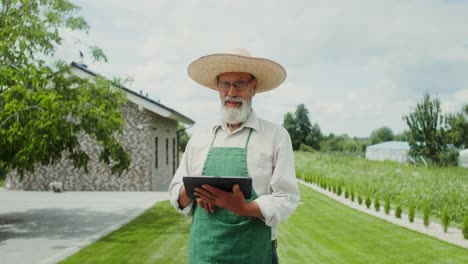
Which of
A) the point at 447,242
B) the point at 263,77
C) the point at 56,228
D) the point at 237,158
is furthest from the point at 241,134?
the point at 56,228

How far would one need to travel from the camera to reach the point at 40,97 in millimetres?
8250

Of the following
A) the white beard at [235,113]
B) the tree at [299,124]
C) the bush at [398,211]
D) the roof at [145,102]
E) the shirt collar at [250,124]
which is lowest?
the bush at [398,211]

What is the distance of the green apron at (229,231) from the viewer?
2430 mm

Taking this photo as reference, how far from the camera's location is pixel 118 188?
1836cm

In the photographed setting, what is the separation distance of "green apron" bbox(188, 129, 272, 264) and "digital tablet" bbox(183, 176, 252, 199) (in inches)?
8.5

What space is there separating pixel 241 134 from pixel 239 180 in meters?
0.48

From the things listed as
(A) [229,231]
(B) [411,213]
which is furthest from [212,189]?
(B) [411,213]

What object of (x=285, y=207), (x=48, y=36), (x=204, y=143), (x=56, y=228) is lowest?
(x=56, y=228)

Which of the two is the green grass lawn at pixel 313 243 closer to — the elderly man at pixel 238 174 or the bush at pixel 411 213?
the bush at pixel 411 213

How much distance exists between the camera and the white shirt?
2367 millimetres

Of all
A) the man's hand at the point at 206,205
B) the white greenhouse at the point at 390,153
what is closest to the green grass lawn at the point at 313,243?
the man's hand at the point at 206,205

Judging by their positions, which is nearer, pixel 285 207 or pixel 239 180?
pixel 239 180

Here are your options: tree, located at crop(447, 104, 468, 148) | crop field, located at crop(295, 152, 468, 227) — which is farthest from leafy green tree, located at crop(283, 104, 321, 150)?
crop field, located at crop(295, 152, 468, 227)

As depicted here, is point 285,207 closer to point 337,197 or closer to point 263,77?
point 263,77
